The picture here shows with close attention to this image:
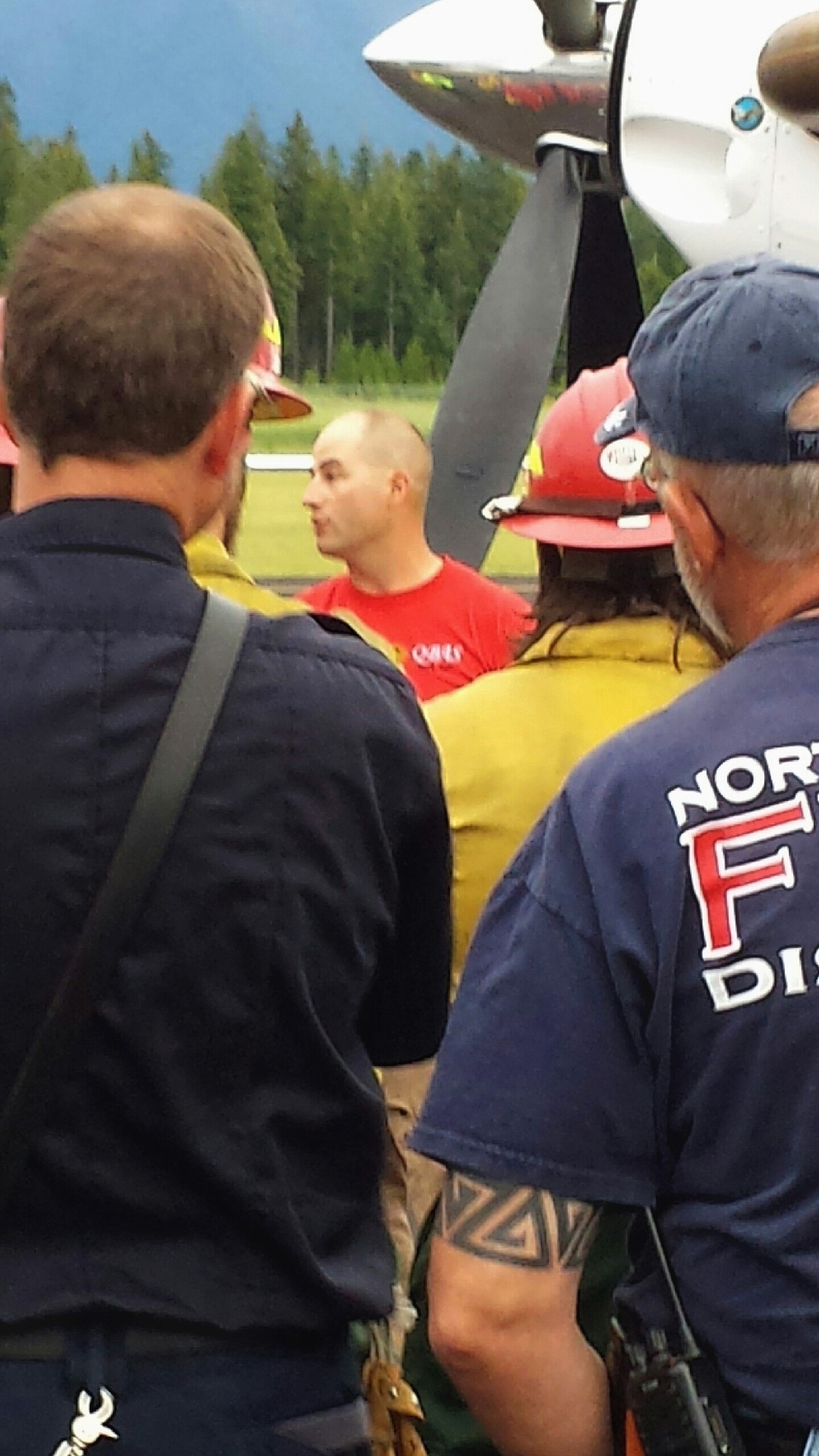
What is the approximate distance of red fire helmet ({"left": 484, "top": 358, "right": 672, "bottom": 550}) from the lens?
6.78 ft

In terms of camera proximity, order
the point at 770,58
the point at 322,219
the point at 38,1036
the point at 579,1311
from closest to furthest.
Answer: the point at 38,1036, the point at 579,1311, the point at 770,58, the point at 322,219

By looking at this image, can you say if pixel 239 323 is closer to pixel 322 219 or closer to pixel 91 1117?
pixel 91 1117

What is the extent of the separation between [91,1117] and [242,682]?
34cm

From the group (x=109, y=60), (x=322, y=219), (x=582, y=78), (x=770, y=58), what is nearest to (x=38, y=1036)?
(x=770, y=58)

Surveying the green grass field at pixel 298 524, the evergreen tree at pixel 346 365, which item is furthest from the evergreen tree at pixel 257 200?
the green grass field at pixel 298 524

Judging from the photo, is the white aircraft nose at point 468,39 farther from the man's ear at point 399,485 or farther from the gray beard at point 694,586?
the gray beard at point 694,586

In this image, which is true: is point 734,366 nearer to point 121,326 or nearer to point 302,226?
point 121,326

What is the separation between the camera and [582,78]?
6.04 metres

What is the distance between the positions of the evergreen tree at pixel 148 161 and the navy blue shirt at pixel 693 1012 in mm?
14640

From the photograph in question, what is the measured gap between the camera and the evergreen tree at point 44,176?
39.1ft

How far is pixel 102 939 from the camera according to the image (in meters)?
1.15

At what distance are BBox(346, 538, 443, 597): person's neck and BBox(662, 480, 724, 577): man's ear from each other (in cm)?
285

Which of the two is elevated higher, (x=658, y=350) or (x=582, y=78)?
(x=658, y=350)

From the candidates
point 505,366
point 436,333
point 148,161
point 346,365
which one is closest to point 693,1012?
point 505,366
